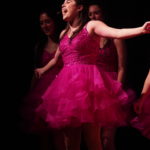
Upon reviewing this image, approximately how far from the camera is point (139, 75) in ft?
10.8

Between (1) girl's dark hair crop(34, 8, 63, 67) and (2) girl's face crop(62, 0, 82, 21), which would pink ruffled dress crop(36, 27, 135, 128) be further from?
(1) girl's dark hair crop(34, 8, 63, 67)

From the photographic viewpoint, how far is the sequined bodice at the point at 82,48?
228 cm

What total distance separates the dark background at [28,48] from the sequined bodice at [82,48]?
0.94m

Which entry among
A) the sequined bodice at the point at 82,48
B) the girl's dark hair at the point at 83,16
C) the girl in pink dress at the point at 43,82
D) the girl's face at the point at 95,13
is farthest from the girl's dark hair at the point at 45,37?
the sequined bodice at the point at 82,48

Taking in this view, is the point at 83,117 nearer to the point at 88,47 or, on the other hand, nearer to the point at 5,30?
the point at 88,47

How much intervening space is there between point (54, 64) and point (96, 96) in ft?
1.71

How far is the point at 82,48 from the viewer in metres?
2.29

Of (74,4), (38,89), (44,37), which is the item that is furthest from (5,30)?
(74,4)

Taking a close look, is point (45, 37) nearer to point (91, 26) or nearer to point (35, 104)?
point (35, 104)

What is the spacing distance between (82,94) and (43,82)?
2.36ft

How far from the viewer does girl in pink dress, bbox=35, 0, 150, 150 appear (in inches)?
84.7

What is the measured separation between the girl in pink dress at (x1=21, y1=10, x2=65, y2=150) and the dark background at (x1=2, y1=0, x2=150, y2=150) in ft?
0.95

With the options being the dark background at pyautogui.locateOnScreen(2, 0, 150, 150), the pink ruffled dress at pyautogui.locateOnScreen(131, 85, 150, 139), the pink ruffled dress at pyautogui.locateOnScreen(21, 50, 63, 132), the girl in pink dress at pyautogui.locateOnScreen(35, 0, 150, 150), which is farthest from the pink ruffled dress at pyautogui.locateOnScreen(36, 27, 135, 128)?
the dark background at pyautogui.locateOnScreen(2, 0, 150, 150)

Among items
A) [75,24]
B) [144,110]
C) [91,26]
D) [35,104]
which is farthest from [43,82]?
Answer: [144,110]
